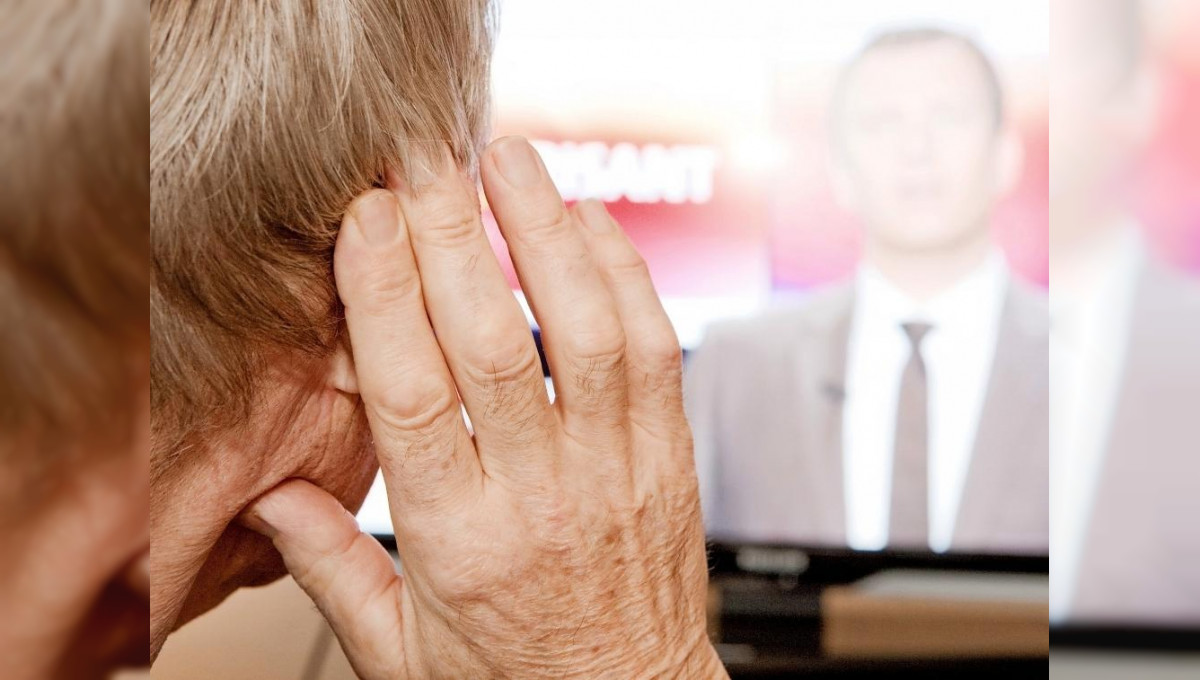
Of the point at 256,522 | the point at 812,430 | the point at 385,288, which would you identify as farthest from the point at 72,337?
the point at 812,430

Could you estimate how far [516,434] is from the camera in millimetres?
436

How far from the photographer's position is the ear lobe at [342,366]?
470mm

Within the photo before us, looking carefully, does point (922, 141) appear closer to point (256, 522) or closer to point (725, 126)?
point (725, 126)

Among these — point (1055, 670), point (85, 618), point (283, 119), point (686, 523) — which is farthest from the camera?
point (1055, 670)

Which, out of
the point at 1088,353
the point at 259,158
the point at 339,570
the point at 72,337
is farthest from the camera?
the point at 1088,353

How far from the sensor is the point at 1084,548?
3.58 feet

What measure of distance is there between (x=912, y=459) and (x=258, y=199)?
34.4 inches

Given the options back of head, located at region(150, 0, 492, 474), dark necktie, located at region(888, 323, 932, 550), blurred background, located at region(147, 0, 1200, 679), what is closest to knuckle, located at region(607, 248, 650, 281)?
back of head, located at region(150, 0, 492, 474)

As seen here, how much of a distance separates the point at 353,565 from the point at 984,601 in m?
0.87

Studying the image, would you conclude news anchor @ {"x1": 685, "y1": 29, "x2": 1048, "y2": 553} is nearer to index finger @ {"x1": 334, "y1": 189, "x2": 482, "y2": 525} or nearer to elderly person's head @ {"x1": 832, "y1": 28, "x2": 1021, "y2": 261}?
elderly person's head @ {"x1": 832, "y1": 28, "x2": 1021, "y2": 261}

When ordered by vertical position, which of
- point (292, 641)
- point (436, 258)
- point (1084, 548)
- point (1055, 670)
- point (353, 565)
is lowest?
point (1055, 670)

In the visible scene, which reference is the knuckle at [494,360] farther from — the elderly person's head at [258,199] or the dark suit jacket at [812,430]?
the dark suit jacket at [812,430]

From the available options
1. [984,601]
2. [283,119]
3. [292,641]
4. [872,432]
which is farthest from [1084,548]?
[283,119]

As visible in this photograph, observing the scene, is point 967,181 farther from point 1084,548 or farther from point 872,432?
point 1084,548
